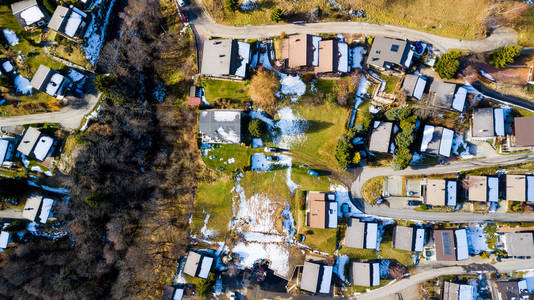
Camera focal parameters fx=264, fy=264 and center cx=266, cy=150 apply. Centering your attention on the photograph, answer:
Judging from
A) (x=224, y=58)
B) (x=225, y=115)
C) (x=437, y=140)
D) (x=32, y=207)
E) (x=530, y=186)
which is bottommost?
(x=32, y=207)

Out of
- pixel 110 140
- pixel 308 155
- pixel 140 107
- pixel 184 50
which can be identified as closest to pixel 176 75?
pixel 184 50

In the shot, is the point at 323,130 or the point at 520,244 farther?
the point at 323,130

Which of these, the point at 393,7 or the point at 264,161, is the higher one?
the point at 393,7

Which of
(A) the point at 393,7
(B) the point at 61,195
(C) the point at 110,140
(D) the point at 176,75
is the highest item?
(A) the point at 393,7

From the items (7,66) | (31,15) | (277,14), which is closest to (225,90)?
(277,14)

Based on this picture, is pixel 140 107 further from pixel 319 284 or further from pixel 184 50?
pixel 319 284

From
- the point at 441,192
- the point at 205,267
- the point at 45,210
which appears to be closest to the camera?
the point at 441,192

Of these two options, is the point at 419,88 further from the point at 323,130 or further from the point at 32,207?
the point at 32,207
